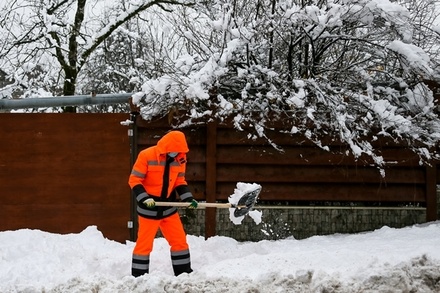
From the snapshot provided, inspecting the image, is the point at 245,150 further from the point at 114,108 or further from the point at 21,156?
the point at 114,108

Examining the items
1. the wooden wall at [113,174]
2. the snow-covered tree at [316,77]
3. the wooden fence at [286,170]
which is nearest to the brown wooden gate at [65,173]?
the wooden wall at [113,174]

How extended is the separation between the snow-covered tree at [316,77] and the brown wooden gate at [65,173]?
86cm

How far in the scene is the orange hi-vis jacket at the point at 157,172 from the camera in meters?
5.80

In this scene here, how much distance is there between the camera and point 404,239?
21.7 feet

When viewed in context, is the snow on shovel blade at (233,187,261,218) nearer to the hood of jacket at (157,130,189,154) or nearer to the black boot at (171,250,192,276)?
the black boot at (171,250,192,276)

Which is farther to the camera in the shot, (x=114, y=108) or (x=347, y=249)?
(x=114, y=108)

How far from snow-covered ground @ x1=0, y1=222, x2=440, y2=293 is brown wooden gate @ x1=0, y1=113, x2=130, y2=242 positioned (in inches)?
20.0

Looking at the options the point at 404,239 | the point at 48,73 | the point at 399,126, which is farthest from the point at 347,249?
the point at 48,73

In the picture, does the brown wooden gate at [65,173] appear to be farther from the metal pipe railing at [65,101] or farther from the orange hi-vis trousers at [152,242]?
the orange hi-vis trousers at [152,242]

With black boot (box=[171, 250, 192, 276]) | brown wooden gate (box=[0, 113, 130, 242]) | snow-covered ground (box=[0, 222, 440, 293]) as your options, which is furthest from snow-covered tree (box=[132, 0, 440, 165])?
black boot (box=[171, 250, 192, 276])

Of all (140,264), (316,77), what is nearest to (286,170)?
(316,77)

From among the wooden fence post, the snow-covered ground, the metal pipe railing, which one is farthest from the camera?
the metal pipe railing

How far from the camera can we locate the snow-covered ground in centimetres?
482

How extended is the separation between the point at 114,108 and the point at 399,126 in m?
12.3
